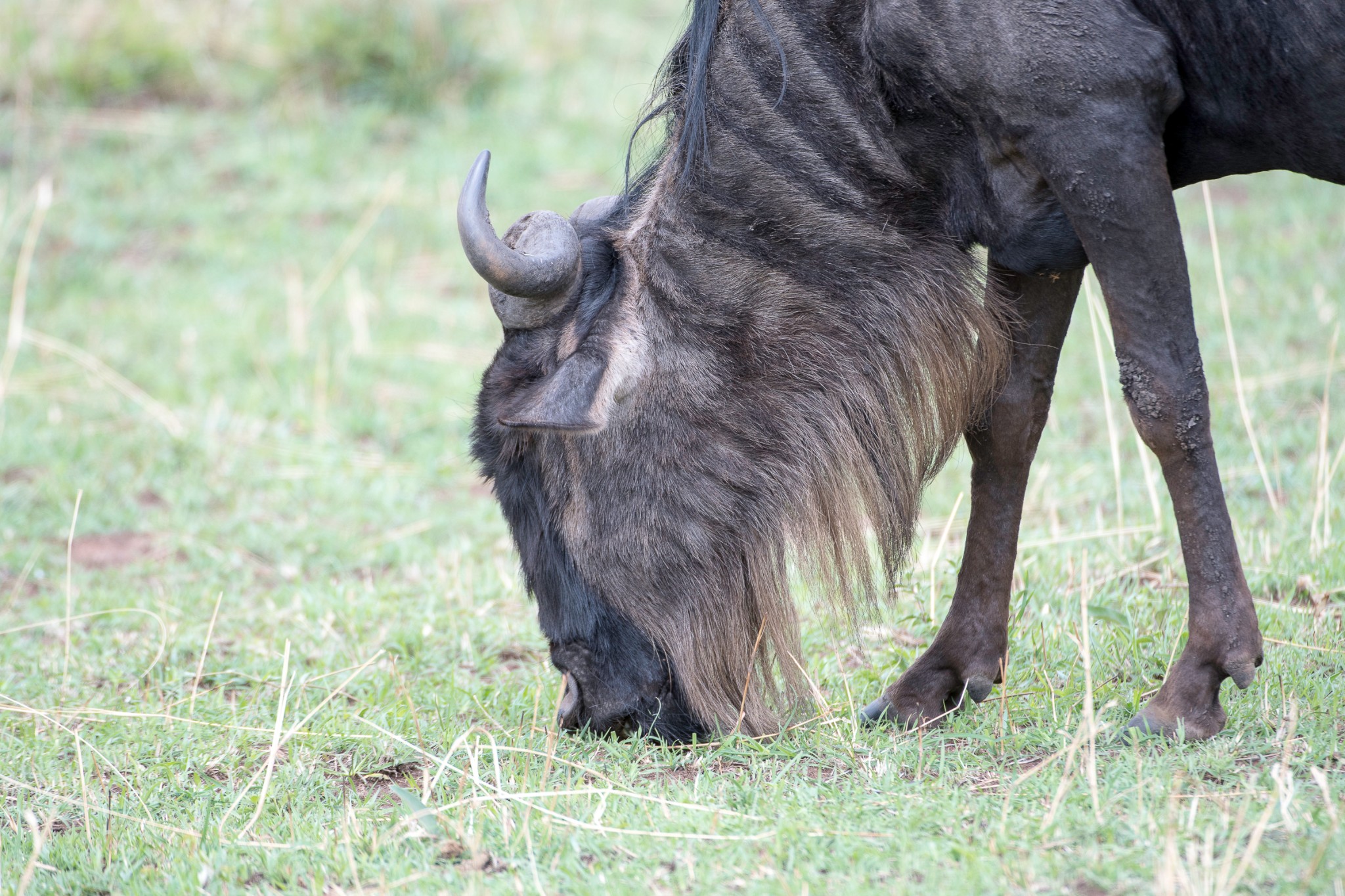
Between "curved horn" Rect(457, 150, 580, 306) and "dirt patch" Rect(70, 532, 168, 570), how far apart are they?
2975 millimetres

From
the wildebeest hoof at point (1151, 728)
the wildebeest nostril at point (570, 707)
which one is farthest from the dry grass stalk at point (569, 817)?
the wildebeest hoof at point (1151, 728)

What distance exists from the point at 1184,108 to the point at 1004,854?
1.76m

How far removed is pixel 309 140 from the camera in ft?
34.3

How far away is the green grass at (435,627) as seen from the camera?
268cm

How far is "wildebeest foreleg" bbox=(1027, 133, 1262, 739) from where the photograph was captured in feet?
9.72

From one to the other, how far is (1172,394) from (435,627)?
101 inches

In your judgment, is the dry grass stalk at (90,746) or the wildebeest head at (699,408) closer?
the dry grass stalk at (90,746)

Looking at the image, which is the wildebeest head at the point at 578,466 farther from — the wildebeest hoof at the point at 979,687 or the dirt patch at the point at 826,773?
the wildebeest hoof at the point at 979,687

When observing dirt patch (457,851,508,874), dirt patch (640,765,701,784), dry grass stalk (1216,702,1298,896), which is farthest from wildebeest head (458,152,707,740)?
dry grass stalk (1216,702,1298,896)

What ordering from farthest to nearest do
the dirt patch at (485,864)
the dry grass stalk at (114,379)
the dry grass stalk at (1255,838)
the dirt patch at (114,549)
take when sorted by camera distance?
the dry grass stalk at (114,379)
the dirt patch at (114,549)
the dirt patch at (485,864)
the dry grass stalk at (1255,838)

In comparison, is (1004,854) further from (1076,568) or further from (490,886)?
(1076,568)

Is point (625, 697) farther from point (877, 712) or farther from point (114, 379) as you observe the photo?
point (114, 379)

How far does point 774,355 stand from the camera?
3.44m

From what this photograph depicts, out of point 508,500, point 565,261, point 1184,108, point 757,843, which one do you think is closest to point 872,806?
point 757,843
